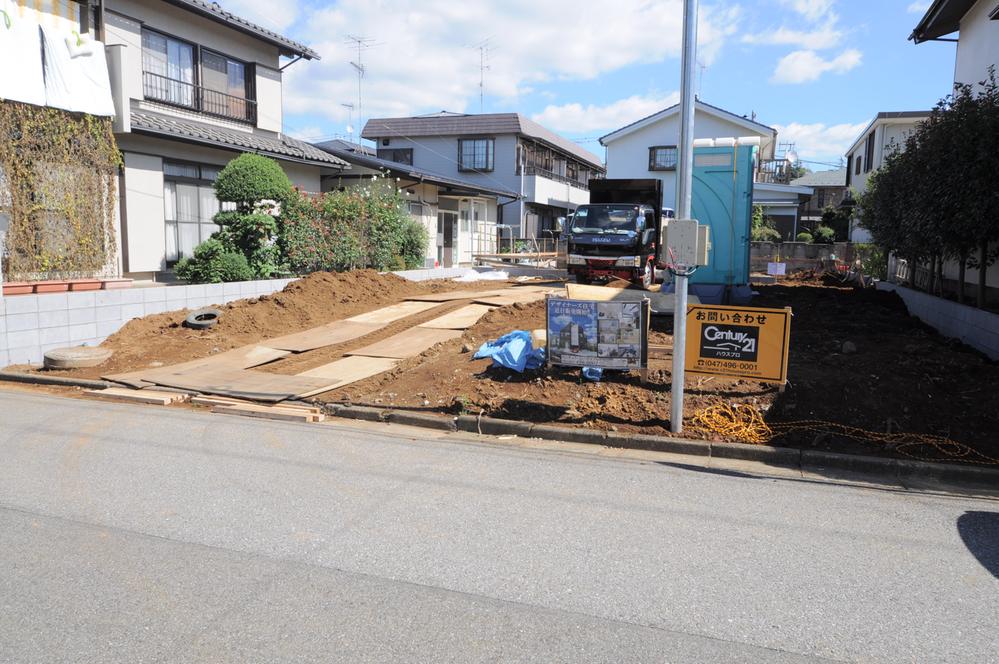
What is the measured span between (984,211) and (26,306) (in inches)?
556

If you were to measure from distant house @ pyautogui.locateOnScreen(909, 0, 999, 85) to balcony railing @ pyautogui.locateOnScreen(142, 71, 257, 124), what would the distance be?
674 inches

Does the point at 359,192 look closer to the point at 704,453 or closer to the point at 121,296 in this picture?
the point at 121,296

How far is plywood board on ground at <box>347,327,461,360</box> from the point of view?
36.1ft

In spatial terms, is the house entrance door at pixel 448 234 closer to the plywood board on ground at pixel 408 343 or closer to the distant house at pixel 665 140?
the distant house at pixel 665 140

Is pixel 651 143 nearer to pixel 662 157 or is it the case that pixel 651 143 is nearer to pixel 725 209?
pixel 662 157

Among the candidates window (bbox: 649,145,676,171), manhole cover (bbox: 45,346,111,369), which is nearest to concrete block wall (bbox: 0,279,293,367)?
manhole cover (bbox: 45,346,111,369)

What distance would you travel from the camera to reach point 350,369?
10.2 m

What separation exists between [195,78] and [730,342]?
1592 centimetres

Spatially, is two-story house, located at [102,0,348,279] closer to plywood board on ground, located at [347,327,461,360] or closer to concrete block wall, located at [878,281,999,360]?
plywood board on ground, located at [347,327,461,360]

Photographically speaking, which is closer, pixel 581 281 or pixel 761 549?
pixel 761 549

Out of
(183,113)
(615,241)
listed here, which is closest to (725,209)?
(615,241)

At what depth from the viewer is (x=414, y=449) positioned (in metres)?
6.86

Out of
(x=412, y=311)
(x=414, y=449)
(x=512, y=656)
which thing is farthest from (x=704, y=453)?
(x=412, y=311)

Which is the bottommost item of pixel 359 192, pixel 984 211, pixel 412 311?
pixel 412 311
